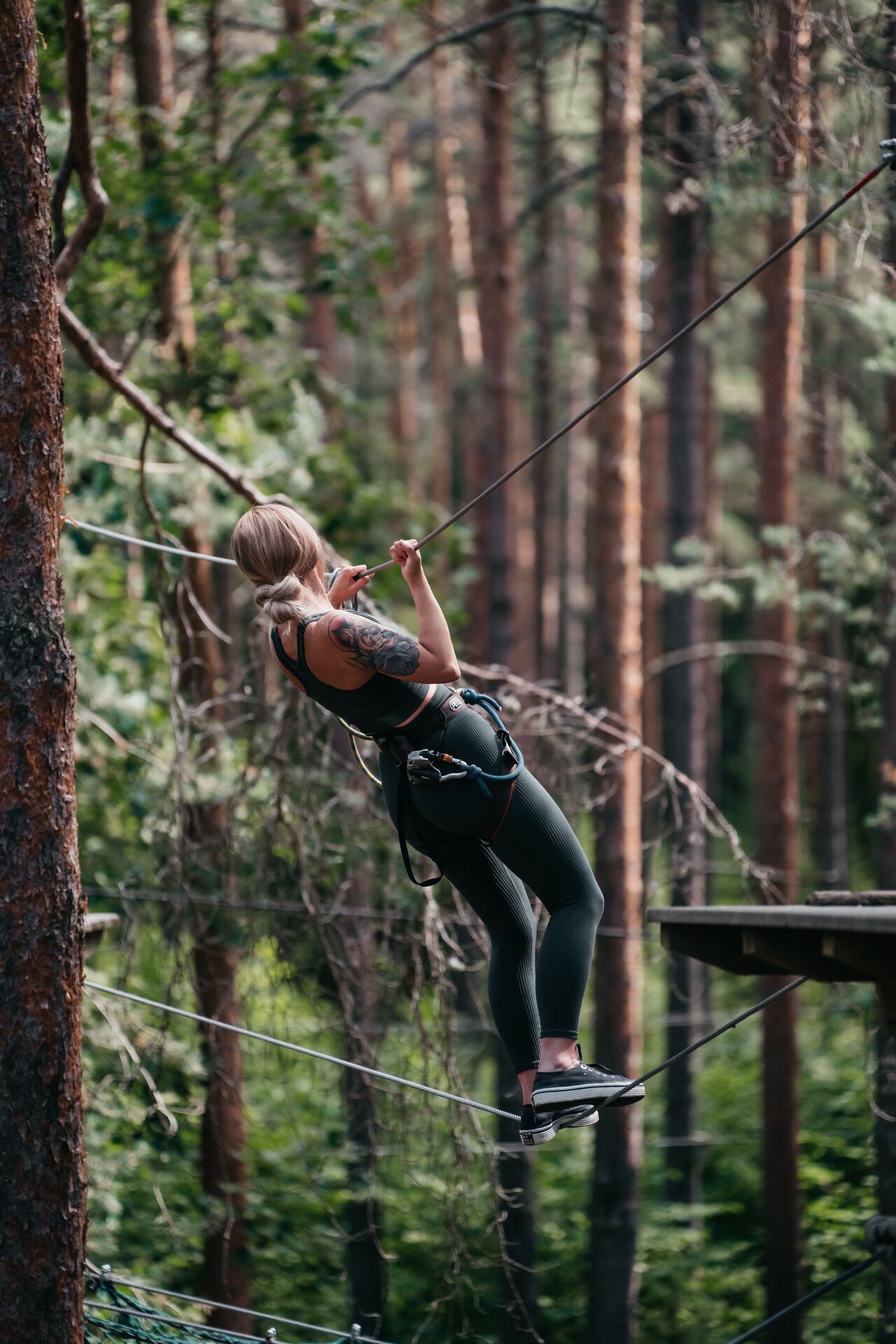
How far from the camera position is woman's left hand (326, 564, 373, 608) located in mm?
3688

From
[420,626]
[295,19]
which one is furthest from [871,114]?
[295,19]

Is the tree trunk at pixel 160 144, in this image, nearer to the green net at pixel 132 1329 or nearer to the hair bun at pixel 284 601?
the hair bun at pixel 284 601

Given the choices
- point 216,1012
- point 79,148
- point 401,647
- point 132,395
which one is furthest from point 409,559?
point 216,1012

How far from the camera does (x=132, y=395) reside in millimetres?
5203

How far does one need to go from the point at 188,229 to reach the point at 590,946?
19.8ft

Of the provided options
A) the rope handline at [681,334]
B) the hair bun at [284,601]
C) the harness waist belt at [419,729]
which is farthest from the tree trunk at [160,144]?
the harness waist belt at [419,729]

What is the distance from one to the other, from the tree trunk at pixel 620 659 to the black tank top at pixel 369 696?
4.56 m

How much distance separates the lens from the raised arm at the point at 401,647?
10.7ft

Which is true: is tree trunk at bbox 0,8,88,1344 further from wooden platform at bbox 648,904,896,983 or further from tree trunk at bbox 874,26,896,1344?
tree trunk at bbox 874,26,896,1344

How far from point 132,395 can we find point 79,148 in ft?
2.99

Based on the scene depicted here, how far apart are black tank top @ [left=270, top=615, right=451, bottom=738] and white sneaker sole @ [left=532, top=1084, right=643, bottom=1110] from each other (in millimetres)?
1014

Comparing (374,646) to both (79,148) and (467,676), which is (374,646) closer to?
(79,148)

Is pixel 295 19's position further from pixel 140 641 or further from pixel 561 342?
pixel 561 342

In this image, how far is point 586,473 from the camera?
24.6 m
